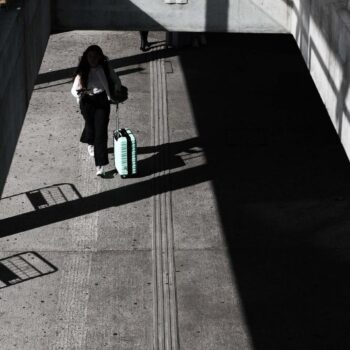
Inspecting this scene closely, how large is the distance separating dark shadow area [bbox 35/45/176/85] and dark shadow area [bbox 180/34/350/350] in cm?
58

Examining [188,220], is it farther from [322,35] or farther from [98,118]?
[322,35]

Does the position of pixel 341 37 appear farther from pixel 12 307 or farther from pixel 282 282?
pixel 12 307

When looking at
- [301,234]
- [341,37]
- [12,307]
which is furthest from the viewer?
[301,234]

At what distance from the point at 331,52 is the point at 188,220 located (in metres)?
4.50

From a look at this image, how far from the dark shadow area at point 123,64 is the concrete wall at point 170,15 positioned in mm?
5082

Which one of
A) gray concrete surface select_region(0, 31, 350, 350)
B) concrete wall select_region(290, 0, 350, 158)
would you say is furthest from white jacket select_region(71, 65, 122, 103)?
concrete wall select_region(290, 0, 350, 158)

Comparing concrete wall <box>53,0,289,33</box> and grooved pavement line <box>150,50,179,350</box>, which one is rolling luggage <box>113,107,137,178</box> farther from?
concrete wall <box>53,0,289,33</box>

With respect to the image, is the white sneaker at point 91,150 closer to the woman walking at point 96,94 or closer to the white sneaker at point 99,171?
the woman walking at point 96,94

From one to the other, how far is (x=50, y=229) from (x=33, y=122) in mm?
3643

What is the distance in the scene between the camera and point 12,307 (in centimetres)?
1185

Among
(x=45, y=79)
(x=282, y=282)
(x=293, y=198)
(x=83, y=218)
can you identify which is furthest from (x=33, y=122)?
(x=282, y=282)

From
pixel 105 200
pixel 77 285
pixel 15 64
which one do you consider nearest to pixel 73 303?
pixel 77 285

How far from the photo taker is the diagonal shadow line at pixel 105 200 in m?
13.8

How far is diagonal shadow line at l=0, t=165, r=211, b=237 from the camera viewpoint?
45.1ft
